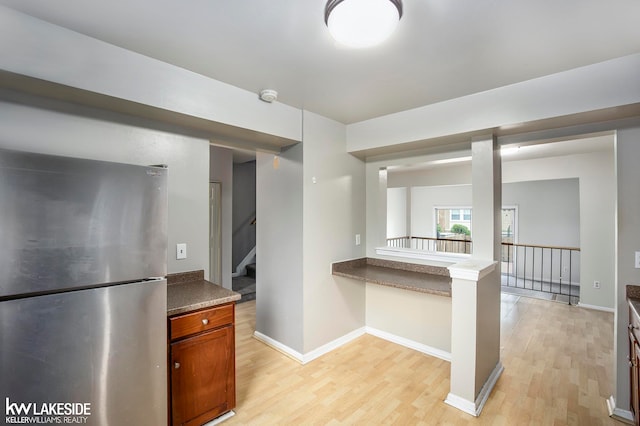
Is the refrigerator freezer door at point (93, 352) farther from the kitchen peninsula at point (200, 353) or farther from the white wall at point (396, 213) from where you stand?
the white wall at point (396, 213)

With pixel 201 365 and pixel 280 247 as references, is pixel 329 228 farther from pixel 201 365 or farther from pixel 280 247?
pixel 201 365

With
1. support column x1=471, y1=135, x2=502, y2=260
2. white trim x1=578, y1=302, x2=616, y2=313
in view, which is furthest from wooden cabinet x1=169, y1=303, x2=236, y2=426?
white trim x1=578, y1=302, x2=616, y2=313

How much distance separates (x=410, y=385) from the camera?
2479 millimetres

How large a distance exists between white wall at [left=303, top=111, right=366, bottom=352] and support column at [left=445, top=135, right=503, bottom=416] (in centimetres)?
128

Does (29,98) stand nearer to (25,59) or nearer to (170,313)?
(25,59)

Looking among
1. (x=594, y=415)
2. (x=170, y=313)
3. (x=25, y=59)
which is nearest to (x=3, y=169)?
(x=25, y=59)

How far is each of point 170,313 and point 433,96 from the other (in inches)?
103

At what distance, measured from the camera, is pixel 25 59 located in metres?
1.46

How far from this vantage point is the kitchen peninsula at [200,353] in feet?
5.77

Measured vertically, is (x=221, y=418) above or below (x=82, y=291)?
below

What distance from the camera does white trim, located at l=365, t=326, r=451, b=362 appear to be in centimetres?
295

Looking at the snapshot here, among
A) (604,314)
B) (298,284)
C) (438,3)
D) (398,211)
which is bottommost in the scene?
(604,314)

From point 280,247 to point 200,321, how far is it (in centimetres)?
133

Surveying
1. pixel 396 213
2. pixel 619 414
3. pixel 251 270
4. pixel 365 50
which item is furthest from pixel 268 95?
pixel 396 213
